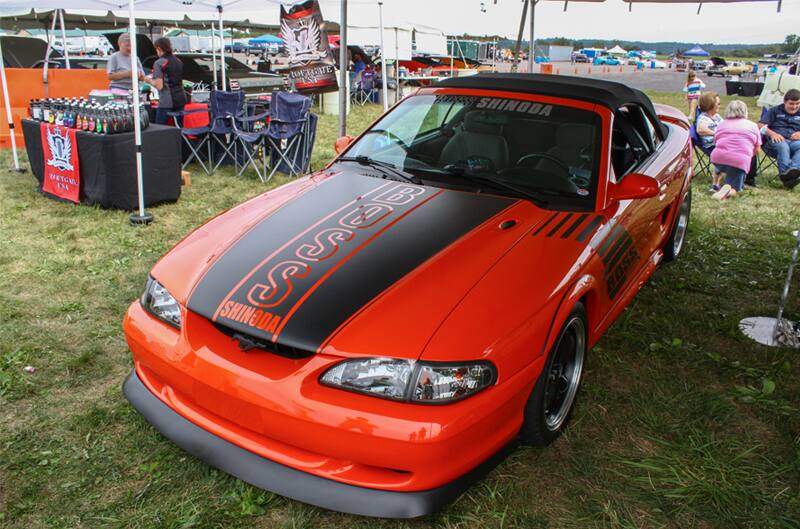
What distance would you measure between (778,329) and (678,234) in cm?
146

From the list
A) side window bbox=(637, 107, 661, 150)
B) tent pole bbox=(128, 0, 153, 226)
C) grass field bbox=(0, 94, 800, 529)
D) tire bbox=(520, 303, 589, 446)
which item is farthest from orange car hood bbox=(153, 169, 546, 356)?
tent pole bbox=(128, 0, 153, 226)

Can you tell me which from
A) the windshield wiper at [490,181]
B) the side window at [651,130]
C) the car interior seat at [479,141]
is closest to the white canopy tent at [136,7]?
the car interior seat at [479,141]

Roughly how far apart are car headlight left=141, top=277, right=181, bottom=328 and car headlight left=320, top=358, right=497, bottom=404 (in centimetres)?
76

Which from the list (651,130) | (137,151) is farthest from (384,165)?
(137,151)

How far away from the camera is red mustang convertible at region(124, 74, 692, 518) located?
204 cm

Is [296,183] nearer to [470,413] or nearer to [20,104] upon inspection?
[470,413]

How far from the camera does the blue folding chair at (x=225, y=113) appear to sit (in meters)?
7.60

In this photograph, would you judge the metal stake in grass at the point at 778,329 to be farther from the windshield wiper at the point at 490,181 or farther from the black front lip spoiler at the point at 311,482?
the black front lip spoiler at the point at 311,482

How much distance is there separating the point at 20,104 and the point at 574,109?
336 inches

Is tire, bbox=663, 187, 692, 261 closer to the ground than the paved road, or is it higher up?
closer to the ground

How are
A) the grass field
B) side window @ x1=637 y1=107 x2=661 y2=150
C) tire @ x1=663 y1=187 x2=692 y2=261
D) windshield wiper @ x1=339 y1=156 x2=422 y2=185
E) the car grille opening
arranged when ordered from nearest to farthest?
the car grille opening < the grass field < windshield wiper @ x1=339 y1=156 x2=422 y2=185 < side window @ x1=637 y1=107 x2=661 y2=150 < tire @ x1=663 y1=187 x2=692 y2=261

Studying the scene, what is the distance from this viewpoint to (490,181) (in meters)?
3.09

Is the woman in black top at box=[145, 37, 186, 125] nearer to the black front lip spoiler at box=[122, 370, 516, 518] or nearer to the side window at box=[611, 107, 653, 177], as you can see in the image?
the side window at box=[611, 107, 653, 177]

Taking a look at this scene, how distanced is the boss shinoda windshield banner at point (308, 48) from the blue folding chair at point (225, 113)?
782 millimetres
